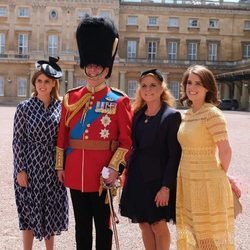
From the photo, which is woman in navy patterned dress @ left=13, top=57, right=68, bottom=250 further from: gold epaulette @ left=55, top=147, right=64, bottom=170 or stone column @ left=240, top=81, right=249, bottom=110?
stone column @ left=240, top=81, right=249, bottom=110

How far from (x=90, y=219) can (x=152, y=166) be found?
0.66 metres

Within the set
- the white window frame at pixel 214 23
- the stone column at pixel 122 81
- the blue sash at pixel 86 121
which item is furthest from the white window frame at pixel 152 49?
the blue sash at pixel 86 121

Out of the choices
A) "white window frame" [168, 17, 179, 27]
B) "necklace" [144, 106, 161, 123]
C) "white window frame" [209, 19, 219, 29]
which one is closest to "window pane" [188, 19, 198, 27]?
"white window frame" [168, 17, 179, 27]

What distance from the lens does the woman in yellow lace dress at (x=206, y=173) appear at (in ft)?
11.8

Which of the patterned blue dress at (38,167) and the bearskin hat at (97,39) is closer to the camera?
the bearskin hat at (97,39)

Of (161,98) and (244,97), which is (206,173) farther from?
(244,97)

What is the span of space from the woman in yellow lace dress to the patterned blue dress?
1129 mm

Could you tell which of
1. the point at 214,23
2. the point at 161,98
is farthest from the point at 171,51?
the point at 161,98

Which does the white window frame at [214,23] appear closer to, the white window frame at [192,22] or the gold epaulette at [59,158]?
the white window frame at [192,22]

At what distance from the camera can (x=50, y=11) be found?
46.3 m

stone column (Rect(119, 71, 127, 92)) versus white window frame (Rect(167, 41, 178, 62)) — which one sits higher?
white window frame (Rect(167, 41, 178, 62))

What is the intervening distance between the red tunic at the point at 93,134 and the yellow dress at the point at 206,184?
0.50 meters

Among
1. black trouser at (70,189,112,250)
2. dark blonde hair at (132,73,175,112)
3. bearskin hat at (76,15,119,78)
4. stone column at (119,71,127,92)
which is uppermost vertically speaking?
stone column at (119,71,127,92)

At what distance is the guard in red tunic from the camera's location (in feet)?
12.3
